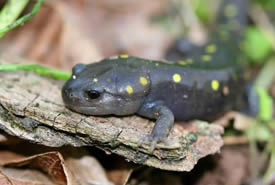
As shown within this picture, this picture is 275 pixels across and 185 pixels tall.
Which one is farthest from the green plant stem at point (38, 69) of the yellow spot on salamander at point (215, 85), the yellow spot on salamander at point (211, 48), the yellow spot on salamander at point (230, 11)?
the yellow spot on salamander at point (230, 11)

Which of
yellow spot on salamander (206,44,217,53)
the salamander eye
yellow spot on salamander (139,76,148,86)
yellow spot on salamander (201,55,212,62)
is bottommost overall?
the salamander eye

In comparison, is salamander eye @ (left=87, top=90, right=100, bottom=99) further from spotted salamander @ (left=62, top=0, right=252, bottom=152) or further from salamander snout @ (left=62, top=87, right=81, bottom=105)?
salamander snout @ (left=62, top=87, right=81, bottom=105)

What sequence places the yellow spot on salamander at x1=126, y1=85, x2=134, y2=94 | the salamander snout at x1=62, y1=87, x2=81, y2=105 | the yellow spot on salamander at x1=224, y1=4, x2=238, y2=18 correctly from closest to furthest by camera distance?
the salamander snout at x1=62, y1=87, x2=81, y2=105, the yellow spot on salamander at x1=126, y1=85, x2=134, y2=94, the yellow spot on salamander at x1=224, y1=4, x2=238, y2=18

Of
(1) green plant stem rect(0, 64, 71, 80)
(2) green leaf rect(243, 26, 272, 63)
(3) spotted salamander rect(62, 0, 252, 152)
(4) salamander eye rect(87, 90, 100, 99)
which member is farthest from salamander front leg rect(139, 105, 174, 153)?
(2) green leaf rect(243, 26, 272, 63)

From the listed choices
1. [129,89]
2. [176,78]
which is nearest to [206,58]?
[176,78]

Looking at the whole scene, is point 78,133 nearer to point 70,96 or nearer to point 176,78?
point 70,96

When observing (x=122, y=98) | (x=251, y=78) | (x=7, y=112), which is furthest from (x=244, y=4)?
(x=7, y=112)

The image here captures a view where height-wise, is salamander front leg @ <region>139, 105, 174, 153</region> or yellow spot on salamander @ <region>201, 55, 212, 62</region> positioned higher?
yellow spot on salamander @ <region>201, 55, 212, 62</region>
